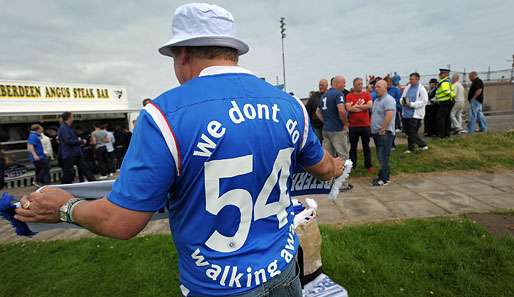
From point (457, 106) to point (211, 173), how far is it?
11.2 meters

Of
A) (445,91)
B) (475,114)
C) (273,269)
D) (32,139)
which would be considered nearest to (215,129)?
(273,269)

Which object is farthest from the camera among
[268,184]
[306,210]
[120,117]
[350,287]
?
[120,117]

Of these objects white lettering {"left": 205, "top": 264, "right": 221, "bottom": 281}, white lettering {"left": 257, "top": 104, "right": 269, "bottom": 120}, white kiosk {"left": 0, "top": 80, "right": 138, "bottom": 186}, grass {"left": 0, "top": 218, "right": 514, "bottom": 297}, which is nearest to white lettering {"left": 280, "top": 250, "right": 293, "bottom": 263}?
white lettering {"left": 205, "top": 264, "right": 221, "bottom": 281}

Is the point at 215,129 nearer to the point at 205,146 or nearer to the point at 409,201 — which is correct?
the point at 205,146

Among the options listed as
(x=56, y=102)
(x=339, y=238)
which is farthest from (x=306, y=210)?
(x=56, y=102)

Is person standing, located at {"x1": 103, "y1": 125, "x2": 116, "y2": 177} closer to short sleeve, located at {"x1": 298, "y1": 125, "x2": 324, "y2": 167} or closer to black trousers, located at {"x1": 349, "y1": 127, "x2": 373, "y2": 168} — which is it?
black trousers, located at {"x1": 349, "y1": 127, "x2": 373, "y2": 168}

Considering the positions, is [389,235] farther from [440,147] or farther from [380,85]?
[440,147]

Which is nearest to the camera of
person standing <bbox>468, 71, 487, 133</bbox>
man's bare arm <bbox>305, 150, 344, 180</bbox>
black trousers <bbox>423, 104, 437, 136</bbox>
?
man's bare arm <bbox>305, 150, 344, 180</bbox>

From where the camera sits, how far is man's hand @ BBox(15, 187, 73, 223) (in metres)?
1.12

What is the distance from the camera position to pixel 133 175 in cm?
100

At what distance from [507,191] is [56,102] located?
15325mm

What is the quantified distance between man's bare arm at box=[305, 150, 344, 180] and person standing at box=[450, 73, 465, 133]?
9.94 meters

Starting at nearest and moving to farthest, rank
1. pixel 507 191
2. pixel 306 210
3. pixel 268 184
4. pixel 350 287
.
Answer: pixel 268 184, pixel 306 210, pixel 350 287, pixel 507 191

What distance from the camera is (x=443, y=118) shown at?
938cm
